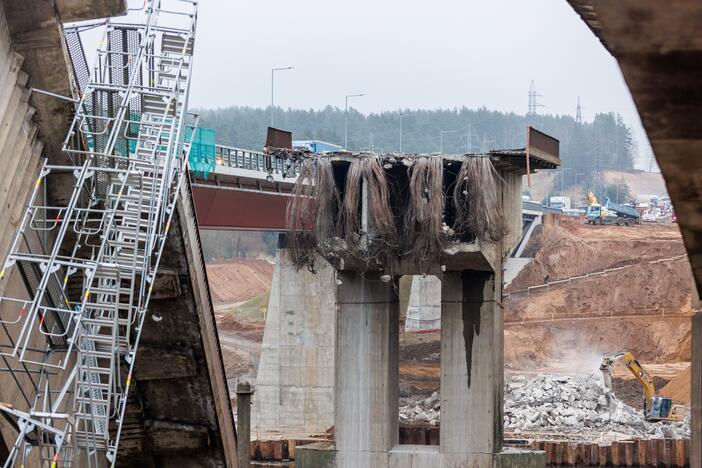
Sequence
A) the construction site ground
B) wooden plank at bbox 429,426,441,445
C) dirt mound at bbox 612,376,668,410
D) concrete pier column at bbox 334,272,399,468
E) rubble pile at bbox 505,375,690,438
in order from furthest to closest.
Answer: the construction site ground < dirt mound at bbox 612,376,668,410 < rubble pile at bbox 505,375,690,438 < wooden plank at bbox 429,426,441,445 < concrete pier column at bbox 334,272,399,468

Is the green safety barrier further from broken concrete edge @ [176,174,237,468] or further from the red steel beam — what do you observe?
broken concrete edge @ [176,174,237,468]

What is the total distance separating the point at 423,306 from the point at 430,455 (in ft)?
156

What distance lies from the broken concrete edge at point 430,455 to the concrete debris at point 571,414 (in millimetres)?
12384

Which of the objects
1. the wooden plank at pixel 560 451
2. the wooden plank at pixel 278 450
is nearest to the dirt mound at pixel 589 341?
the wooden plank at pixel 560 451

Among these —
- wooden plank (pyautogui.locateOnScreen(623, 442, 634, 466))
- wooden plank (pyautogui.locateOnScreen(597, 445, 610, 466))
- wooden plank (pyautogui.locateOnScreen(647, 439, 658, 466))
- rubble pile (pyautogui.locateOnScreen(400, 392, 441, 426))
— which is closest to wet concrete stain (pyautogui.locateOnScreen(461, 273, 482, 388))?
wooden plank (pyautogui.locateOnScreen(597, 445, 610, 466))

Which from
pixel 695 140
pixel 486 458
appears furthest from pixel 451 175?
pixel 695 140

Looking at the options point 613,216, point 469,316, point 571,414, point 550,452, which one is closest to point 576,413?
point 571,414

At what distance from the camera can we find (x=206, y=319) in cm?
1811

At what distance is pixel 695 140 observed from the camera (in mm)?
3658

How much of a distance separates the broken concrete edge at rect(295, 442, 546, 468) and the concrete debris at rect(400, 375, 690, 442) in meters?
12.4

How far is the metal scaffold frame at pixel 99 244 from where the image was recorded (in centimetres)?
1402

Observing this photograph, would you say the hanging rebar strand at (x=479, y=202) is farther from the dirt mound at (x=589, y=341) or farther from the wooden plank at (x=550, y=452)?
the dirt mound at (x=589, y=341)

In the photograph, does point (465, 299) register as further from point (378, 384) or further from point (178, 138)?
point (178, 138)

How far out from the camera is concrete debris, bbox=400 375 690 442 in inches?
1625
